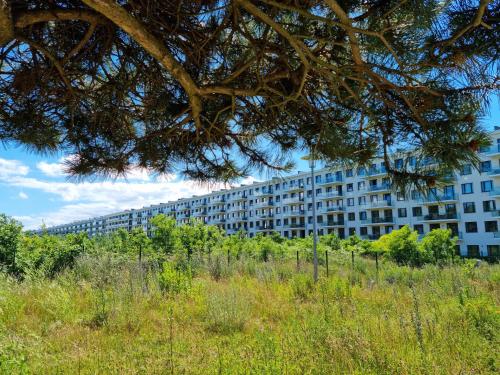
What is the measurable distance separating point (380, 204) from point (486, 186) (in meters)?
12.2

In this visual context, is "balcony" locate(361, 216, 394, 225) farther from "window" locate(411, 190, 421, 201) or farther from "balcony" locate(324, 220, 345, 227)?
"window" locate(411, 190, 421, 201)

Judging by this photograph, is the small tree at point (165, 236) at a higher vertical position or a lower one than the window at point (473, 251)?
higher

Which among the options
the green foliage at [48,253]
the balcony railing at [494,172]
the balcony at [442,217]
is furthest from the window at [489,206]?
the green foliage at [48,253]

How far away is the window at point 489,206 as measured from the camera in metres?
37.4

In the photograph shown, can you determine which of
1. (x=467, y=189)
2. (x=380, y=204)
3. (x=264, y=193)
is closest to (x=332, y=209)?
(x=380, y=204)

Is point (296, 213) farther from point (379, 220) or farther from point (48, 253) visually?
point (48, 253)

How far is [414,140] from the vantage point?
101 inches

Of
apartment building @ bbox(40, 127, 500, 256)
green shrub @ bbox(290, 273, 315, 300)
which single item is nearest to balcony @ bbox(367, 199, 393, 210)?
apartment building @ bbox(40, 127, 500, 256)

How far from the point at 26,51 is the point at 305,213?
56273 mm

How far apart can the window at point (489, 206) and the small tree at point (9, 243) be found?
137 ft

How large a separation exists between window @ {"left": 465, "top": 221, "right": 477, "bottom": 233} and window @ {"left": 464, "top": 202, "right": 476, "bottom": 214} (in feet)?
3.94

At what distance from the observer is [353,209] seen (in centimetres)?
5162

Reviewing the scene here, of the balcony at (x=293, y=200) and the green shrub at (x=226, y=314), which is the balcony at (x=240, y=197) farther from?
the green shrub at (x=226, y=314)

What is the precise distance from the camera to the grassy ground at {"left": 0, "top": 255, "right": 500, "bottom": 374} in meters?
3.35
